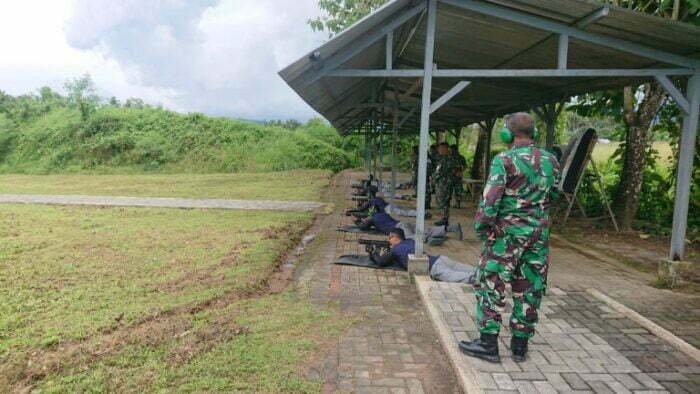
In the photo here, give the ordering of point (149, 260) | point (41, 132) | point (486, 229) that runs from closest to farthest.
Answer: point (486, 229)
point (149, 260)
point (41, 132)

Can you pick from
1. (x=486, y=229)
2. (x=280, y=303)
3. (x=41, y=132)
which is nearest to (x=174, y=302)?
(x=280, y=303)

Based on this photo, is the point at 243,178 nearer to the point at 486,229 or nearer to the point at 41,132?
the point at 41,132

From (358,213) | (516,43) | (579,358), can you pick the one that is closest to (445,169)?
(358,213)

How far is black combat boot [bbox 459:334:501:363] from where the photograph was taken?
3.08 m

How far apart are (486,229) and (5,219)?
28.4 feet

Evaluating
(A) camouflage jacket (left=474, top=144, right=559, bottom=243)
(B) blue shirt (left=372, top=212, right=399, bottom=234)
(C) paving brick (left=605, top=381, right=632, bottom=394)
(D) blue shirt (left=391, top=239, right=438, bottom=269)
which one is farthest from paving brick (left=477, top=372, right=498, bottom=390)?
(B) blue shirt (left=372, top=212, right=399, bottom=234)

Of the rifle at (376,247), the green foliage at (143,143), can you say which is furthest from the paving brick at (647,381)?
the green foliage at (143,143)

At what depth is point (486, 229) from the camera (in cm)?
295

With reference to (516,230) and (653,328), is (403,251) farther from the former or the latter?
(516,230)

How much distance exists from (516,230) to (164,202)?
31.7 ft

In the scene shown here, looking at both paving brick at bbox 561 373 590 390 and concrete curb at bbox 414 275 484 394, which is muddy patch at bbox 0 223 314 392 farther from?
paving brick at bbox 561 373 590 390

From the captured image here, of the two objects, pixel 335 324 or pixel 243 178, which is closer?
pixel 335 324

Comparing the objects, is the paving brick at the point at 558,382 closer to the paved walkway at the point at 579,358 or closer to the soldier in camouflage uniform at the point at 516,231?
the paved walkway at the point at 579,358

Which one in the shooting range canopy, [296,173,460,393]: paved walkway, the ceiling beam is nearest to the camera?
[296,173,460,393]: paved walkway
